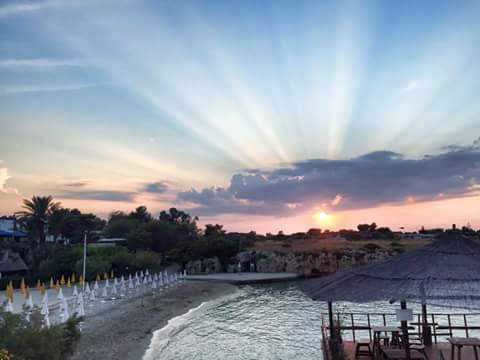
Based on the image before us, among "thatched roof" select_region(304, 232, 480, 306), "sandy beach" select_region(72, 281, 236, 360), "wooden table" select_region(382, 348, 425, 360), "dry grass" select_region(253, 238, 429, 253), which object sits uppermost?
"thatched roof" select_region(304, 232, 480, 306)

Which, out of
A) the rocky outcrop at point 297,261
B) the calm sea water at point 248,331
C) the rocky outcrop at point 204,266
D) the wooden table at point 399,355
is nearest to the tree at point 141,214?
the rocky outcrop at point 204,266

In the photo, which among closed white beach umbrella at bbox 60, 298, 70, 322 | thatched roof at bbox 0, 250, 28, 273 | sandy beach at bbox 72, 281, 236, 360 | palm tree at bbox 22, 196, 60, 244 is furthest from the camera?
palm tree at bbox 22, 196, 60, 244

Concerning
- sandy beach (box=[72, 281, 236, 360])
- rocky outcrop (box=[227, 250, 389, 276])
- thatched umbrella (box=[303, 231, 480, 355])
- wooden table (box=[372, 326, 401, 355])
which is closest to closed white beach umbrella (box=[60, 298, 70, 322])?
sandy beach (box=[72, 281, 236, 360])

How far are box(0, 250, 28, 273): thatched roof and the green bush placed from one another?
114 feet

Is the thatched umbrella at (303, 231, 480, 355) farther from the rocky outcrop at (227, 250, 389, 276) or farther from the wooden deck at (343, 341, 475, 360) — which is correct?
the rocky outcrop at (227, 250, 389, 276)

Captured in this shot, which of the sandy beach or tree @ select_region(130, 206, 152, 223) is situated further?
tree @ select_region(130, 206, 152, 223)

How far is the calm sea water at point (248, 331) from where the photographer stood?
17.0m

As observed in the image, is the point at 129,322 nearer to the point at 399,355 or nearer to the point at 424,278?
the point at 399,355

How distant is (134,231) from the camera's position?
6219 centimetres

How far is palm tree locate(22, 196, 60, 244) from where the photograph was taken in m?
49.0

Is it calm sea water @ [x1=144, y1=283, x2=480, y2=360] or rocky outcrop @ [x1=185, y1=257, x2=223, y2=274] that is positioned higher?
rocky outcrop @ [x1=185, y1=257, x2=223, y2=274]

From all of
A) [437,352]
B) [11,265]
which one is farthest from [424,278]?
[11,265]

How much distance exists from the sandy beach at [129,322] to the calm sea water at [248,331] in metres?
0.77

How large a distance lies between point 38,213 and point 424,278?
1956 inches
